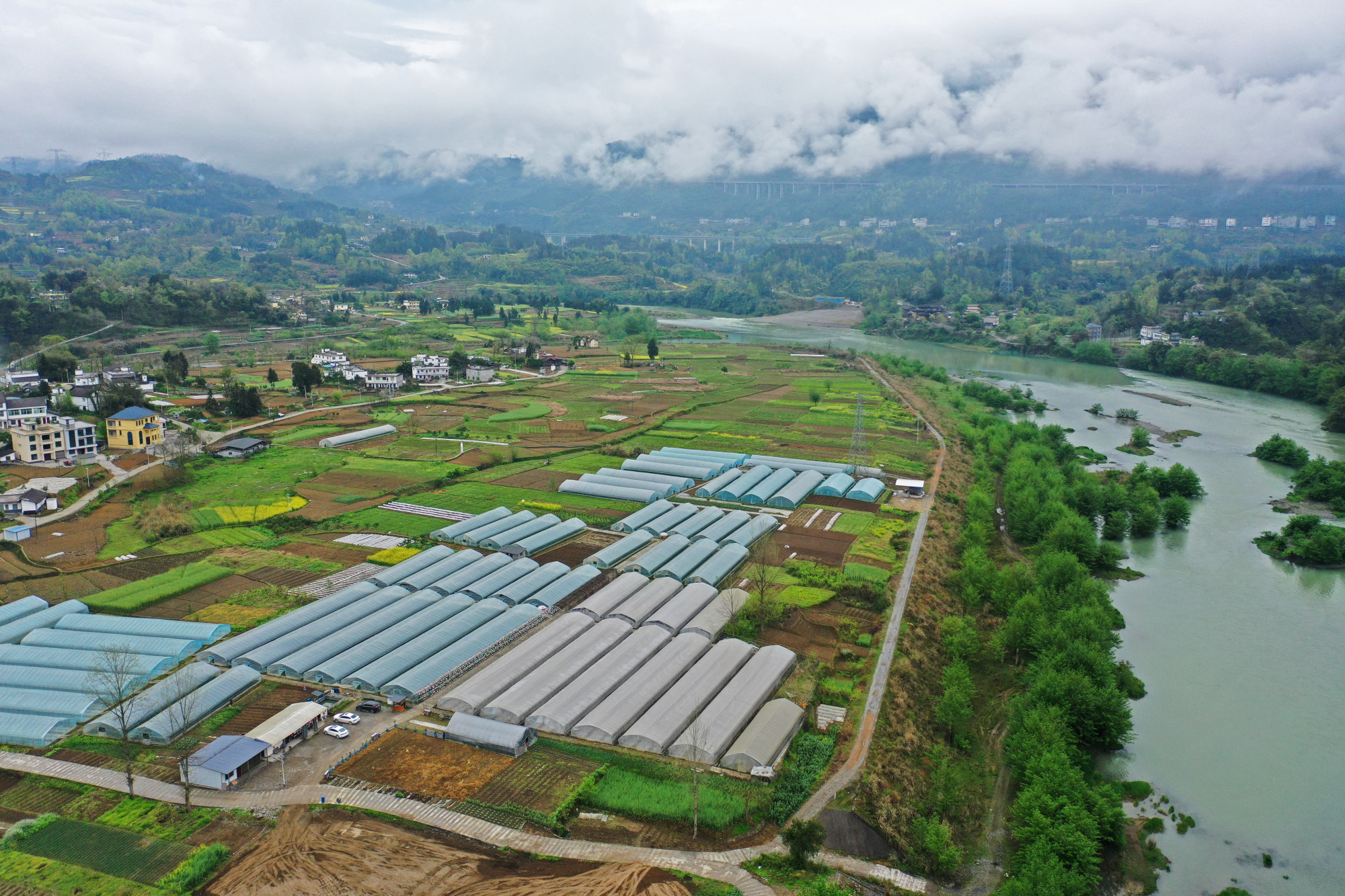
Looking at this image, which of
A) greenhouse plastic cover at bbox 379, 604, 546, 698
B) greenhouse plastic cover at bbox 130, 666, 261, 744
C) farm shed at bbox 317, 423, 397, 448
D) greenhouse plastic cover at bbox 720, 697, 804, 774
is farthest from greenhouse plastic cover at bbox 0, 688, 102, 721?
farm shed at bbox 317, 423, 397, 448

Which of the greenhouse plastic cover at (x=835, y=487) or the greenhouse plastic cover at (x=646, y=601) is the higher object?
the greenhouse plastic cover at (x=835, y=487)

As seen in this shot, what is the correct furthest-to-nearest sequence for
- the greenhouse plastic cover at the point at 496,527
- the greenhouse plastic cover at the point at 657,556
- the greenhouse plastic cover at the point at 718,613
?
the greenhouse plastic cover at the point at 496,527
the greenhouse plastic cover at the point at 657,556
the greenhouse plastic cover at the point at 718,613

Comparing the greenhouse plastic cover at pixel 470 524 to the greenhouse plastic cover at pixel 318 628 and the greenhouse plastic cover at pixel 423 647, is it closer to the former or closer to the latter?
the greenhouse plastic cover at pixel 318 628

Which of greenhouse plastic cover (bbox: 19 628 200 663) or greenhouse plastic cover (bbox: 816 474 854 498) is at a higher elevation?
greenhouse plastic cover (bbox: 816 474 854 498)

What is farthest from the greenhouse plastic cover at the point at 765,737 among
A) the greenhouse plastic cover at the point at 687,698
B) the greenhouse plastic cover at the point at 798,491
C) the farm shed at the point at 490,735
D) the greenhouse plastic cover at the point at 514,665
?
the greenhouse plastic cover at the point at 798,491

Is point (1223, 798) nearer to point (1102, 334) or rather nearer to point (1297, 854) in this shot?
point (1297, 854)

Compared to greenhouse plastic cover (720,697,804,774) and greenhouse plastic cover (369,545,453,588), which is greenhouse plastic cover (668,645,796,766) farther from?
greenhouse plastic cover (369,545,453,588)
